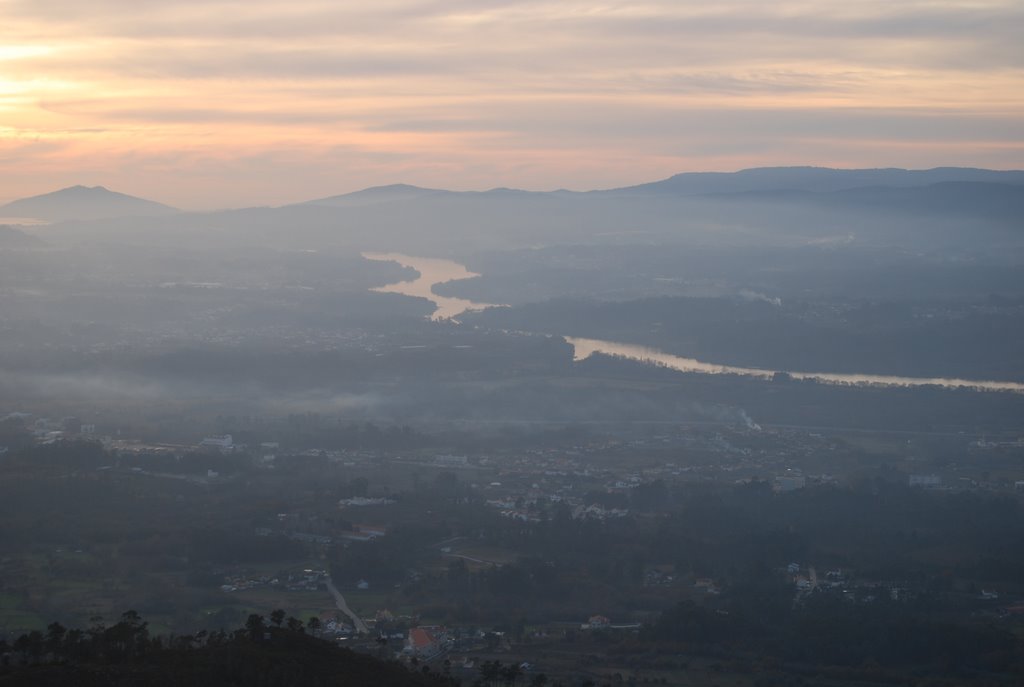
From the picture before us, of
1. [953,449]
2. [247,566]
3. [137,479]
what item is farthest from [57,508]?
[953,449]

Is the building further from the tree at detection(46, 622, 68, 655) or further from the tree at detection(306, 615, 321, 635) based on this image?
the tree at detection(46, 622, 68, 655)

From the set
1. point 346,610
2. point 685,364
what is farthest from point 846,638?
point 685,364

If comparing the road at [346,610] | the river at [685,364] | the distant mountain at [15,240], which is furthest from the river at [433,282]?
the road at [346,610]

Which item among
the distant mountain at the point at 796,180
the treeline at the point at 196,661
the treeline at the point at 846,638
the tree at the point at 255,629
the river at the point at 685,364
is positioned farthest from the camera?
the distant mountain at the point at 796,180

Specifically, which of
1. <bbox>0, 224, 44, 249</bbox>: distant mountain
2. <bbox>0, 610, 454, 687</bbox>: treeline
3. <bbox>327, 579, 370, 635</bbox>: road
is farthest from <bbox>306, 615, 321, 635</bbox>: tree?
<bbox>0, 224, 44, 249</bbox>: distant mountain

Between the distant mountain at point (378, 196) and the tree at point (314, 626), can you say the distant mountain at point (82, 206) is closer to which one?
the distant mountain at point (378, 196)

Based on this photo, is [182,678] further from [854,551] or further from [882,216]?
[882,216]
